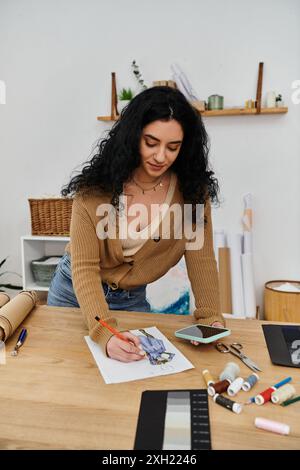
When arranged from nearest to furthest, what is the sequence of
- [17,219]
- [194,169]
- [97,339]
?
[97,339] → [194,169] → [17,219]

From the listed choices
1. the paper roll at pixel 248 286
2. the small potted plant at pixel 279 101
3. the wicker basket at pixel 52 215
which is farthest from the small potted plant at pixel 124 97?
the paper roll at pixel 248 286

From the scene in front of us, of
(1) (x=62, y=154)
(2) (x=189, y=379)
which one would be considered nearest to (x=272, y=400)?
(2) (x=189, y=379)

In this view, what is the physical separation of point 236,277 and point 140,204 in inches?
57.3

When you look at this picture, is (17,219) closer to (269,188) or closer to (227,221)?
(227,221)

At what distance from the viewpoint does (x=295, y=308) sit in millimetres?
2383

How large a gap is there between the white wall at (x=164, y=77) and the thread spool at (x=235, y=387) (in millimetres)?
1957

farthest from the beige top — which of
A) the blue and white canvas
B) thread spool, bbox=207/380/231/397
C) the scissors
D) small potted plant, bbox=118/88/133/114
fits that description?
small potted plant, bbox=118/88/133/114

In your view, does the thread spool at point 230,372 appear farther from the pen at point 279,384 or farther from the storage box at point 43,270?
the storage box at point 43,270

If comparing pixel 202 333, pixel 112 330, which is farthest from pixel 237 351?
pixel 112 330

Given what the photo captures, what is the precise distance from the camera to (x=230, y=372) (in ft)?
2.73

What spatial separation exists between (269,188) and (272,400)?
80.0 inches

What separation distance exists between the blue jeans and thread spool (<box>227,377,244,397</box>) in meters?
0.60

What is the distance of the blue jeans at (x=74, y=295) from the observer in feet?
4.38

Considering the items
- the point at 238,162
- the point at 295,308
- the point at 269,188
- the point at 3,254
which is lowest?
the point at 295,308
